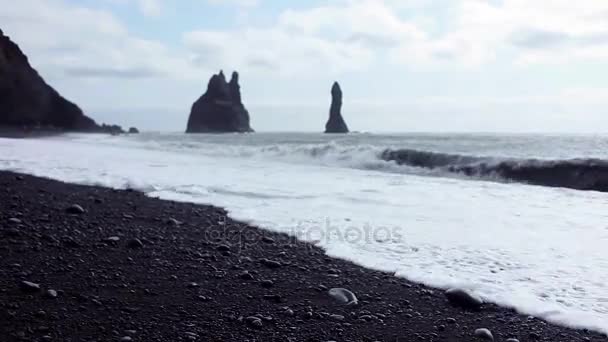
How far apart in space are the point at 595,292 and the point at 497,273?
658 mm

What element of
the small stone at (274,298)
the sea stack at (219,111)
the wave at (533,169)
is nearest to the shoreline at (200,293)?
the small stone at (274,298)

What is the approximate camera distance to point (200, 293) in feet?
10.4

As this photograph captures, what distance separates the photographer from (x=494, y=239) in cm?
501

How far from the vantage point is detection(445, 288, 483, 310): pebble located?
322 cm

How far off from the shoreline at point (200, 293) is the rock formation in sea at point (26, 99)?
156 feet

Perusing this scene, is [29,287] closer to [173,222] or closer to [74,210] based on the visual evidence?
[173,222]

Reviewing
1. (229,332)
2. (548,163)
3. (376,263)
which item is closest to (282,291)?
(229,332)

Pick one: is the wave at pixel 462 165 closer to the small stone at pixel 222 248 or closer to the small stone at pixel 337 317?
the small stone at pixel 222 248

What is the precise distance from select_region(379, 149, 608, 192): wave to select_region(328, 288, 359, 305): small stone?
9.51m

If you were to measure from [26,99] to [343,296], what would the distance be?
5483 centimetres

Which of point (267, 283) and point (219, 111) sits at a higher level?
point (219, 111)

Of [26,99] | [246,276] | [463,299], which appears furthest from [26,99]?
[463,299]

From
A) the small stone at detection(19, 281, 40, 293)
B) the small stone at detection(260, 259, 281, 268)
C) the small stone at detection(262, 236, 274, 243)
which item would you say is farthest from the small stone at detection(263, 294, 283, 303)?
the small stone at detection(262, 236, 274, 243)

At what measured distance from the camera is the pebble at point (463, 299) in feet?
10.6
